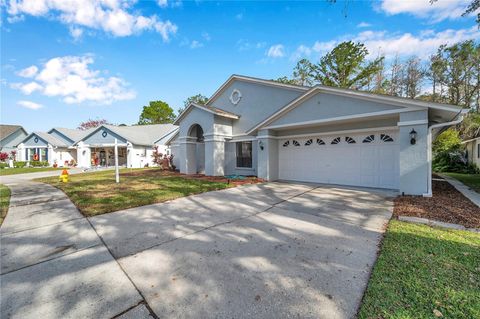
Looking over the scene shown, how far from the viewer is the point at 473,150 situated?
1797cm

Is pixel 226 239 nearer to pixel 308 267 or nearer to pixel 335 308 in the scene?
pixel 308 267

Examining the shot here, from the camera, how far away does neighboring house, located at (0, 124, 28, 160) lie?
107ft

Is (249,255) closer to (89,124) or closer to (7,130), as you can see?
(7,130)

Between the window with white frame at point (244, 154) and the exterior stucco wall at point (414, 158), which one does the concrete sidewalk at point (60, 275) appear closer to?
the exterior stucco wall at point (414, 158)

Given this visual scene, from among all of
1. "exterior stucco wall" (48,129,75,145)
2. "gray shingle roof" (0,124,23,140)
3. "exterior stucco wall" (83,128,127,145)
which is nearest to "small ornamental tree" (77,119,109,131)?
"gray shingle roof" (0,124,23,140)

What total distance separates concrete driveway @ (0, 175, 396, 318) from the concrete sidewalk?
0.02 meters

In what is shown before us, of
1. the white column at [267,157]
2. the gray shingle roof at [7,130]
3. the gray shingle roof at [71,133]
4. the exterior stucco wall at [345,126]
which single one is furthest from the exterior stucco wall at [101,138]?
the exterior stucco wall at [345,126]

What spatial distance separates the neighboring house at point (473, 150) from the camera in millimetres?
16734

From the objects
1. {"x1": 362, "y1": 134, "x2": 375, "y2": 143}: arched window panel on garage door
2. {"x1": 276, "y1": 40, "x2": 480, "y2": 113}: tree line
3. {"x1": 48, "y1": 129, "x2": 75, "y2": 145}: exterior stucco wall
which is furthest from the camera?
{"x1": 48, "y1": 129, "x2": 75, "y2": 145}: exterior stucco wall

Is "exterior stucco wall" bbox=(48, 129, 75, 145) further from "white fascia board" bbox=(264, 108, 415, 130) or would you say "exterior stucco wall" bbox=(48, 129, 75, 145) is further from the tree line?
the tree line

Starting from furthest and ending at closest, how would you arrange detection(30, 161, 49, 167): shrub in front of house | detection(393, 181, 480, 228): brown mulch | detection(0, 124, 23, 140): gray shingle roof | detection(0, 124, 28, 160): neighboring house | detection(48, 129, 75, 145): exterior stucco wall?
detection(0, 124, 23, 140): gray shingle roof
detection(0, 124, 28, 160): neighboring house
detection(48, 129, 75, 145): exterior stucco wall
detection(30, 161, 49, 167): shrub in front of house
detection(393, 181, 480, 228): brown mulch

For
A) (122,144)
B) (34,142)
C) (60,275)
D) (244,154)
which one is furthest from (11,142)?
(60,275)

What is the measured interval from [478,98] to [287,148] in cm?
2549

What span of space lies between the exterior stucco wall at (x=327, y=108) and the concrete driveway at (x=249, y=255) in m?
3.84
